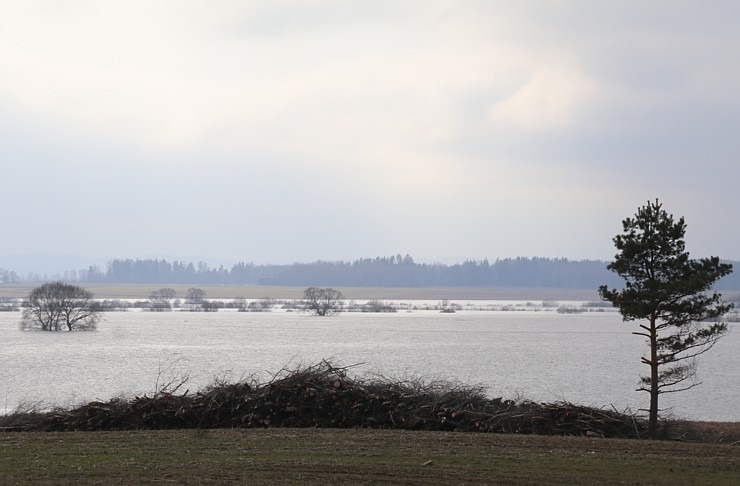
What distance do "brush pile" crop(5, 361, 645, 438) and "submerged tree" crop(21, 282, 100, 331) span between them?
73.4m

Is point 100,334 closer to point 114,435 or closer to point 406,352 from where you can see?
point 406,352

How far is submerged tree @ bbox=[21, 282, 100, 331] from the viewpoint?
8644 cm

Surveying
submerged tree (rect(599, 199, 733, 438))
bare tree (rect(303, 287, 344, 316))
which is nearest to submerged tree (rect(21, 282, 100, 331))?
bare tree (rect(303, 287, 344, 316))

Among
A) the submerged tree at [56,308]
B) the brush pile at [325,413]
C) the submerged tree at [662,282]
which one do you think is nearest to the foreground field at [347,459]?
the brush pile at [325,413]

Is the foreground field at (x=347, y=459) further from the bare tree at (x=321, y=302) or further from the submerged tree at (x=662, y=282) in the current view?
the bare tree at (x=321, y=302)

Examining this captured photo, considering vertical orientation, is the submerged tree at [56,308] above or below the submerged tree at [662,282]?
below

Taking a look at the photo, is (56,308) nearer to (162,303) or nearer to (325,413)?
(325,413)

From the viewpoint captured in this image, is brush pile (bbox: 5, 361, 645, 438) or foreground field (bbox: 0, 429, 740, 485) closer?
foreground field (bbox: 0, 429, 740, 485)

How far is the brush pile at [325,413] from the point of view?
16.2 m

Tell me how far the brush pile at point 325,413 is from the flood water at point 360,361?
10.2ft

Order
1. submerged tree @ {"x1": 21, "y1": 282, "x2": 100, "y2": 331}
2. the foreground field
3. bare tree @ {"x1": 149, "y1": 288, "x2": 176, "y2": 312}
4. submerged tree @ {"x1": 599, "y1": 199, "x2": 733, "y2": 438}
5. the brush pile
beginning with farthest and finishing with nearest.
Result: bare tree @ {"x1": 149, "y1": 288, "x2": 176, "y2": 312}, submerged tree @ {"x1": 21, "y1": 282, "x2": 100, "y2": 331}, submerged tree @ {"x1": 599, "y1": 199, "x2": 733, "y2": 438}, the brush pile, the foreground field

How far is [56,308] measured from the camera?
8638 cm

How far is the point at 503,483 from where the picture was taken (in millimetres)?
10438

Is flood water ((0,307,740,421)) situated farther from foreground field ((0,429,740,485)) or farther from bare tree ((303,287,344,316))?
bare tree ((303,287,344,316))
